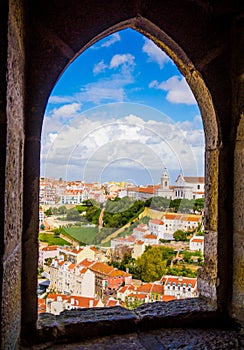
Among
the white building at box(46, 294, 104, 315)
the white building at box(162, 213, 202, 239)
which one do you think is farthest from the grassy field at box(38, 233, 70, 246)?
the white building at box(162, 213, 202, 239)

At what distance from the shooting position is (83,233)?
1.91 meters

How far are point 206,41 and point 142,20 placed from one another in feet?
1.20

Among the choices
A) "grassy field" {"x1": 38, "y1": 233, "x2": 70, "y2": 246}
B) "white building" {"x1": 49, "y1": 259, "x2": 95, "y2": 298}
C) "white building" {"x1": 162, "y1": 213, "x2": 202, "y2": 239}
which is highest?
"white building" {"x1": 162, "y1": 213, "x2": 202, "y2": 239}

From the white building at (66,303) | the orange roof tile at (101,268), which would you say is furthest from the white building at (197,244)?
the white building at (66,303)

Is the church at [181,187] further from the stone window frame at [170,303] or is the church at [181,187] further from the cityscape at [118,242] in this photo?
the stone window frame at [170,303]

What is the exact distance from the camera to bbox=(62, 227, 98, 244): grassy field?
1889mm

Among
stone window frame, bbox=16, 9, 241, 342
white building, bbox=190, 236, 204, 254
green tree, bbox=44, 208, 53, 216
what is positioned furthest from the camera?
white building, bbox=190, 236, 204, 254

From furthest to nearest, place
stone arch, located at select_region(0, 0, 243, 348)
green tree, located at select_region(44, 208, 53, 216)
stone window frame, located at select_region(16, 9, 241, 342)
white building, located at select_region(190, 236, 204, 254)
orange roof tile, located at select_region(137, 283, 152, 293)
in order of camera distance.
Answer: white building, located at select_region(190, 236, 204, 254) < orange roof tile, located at select_region(137, 283, 152, 293) < green tree, located at select_region(44, 208, 53, 216) < stone window frame, located at select_region(16, 9, 241, 342) < stone arch, located at select_region(0, 0, 243, 348)

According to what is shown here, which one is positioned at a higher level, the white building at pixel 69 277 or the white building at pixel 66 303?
the white building at pixel 69 277

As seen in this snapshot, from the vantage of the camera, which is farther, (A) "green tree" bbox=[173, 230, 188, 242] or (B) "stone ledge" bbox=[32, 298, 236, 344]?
(A) "green tree" bbox=[173, 230, 188, 242]

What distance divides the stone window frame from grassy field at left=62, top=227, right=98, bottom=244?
0.91 feet

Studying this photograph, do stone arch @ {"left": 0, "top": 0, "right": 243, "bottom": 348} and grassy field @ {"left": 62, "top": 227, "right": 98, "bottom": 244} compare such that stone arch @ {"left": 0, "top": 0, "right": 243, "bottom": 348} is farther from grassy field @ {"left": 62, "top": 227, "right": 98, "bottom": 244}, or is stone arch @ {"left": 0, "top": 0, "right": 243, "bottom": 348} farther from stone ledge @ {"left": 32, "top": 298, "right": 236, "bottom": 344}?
grassy field @ {"left": 62, "top": 227, "right": 98, "bottom": 244}

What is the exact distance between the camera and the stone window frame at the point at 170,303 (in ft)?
5.38

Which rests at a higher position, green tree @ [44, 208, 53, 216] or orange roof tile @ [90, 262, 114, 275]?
green tree @ [44, 208, 53, 216]
